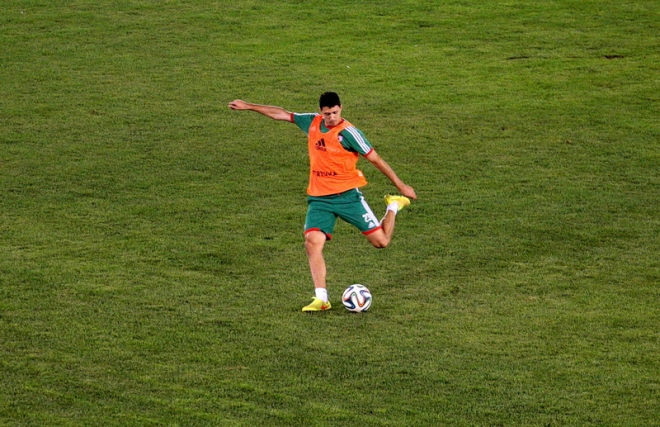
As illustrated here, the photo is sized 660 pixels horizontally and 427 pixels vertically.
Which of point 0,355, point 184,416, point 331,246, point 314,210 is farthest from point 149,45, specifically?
point 184,416

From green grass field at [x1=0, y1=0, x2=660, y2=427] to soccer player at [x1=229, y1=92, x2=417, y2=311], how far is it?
591mm

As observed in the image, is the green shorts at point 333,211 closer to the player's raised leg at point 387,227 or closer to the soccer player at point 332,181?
the soccer player at point 332,181

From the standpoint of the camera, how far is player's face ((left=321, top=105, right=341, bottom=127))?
9.68m

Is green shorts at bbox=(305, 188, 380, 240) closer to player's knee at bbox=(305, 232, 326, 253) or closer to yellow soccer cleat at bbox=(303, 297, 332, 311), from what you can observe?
player's knee at bbox=(305, 232, 326, 253)

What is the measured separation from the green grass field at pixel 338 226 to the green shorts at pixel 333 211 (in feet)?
2.40

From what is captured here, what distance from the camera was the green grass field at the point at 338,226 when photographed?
26.1 ft

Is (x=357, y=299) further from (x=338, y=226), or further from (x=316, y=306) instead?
(x=338, y=226)

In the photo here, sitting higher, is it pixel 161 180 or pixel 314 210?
pixel 314 210

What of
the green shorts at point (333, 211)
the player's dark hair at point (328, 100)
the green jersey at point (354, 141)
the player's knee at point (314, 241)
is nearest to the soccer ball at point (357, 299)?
the player's knee at point (314, 241)

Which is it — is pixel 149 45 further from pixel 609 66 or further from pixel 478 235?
pixel 478 235

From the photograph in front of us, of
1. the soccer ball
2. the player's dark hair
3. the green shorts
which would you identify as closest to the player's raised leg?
the green shorts

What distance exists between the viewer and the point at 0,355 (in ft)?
27.7

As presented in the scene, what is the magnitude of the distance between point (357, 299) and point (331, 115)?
1.74 m

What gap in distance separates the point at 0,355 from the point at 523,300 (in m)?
4.79
